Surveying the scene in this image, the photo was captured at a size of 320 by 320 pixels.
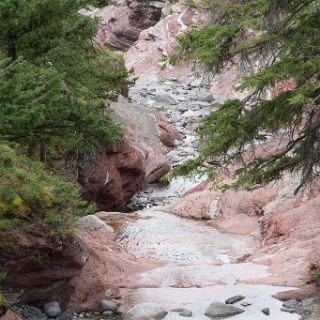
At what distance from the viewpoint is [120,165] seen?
64.6 ft

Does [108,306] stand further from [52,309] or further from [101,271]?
[101,271]

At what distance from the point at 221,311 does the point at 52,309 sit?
278cm

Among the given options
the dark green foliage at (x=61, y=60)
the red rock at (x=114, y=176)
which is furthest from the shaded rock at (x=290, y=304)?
the red rock at (x=114, y=176)

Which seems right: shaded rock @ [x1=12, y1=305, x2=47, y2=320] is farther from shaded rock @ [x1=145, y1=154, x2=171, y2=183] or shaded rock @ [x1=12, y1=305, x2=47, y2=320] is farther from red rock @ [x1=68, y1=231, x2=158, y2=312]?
shaded rock @ [x1=145, y1=154, x2=171, y2=183]

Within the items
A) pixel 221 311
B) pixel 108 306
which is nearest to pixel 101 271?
pixel 108 306

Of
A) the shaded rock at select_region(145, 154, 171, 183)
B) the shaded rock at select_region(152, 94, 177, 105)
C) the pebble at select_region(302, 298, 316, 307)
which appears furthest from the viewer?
the shaded rock at select_region(152, 94, 177, 105)

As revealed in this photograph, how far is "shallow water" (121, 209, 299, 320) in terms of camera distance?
9.38 metres

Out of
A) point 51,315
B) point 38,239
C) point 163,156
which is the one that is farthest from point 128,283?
point 163,156

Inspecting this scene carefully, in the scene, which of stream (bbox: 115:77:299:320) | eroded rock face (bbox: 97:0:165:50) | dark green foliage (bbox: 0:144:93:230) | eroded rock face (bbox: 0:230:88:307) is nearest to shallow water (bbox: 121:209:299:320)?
stream (bbox: 115:77:299:320)

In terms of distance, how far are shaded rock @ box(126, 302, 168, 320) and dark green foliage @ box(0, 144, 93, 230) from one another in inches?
82.4

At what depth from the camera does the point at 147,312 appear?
883cm

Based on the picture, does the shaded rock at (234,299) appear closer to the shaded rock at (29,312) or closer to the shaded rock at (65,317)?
the shaded rock at (65,317)

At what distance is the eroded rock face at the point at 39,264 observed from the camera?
7.79 meters

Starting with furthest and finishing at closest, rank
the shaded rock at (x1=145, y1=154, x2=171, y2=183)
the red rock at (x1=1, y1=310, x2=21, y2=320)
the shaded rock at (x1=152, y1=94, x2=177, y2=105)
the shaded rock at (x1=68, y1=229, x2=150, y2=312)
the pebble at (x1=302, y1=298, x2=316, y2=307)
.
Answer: the shaded rock at (x1=152, y1=94, x2=177, y2=105), the shaded rock at (x1=145, y1=154, x2=171, y2=183), the shaded rock at (x1=68, y1=229, x2=150, y2=312), the pebble at (x1=302, y1=298, x2=316, y2=307), the red rock at (x1=1, y1=310, x2=21, y2=320)
